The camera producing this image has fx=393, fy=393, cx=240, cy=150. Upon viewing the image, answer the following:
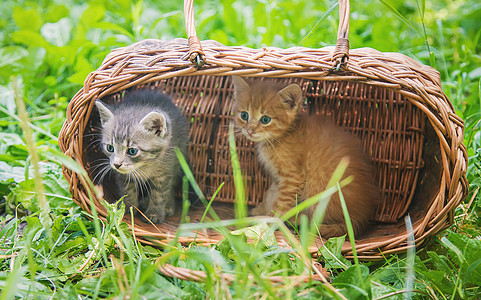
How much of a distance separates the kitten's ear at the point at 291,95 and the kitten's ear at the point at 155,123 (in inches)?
24.8

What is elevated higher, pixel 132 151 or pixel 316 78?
pixel 316 78

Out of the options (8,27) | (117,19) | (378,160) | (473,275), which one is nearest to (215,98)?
(378,160)

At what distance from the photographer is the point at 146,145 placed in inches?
81.4

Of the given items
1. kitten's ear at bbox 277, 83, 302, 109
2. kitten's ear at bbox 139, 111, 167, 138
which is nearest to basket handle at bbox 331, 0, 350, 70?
kitten's ear at bbox 277, 83, 302, 109

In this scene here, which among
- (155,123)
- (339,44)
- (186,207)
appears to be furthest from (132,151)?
(339,44)

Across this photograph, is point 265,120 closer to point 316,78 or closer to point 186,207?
point 316,78

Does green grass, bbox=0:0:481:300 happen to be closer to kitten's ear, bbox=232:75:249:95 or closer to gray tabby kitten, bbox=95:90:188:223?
gray tabby kitten, bbox=95:90:188:223

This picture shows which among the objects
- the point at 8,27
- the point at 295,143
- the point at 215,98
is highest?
the point at 8,27

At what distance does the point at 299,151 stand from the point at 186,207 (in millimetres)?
1047

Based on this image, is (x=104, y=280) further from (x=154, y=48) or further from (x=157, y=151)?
(x=154, y=48)

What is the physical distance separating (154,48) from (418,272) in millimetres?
1570

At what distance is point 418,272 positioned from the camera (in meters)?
1.54

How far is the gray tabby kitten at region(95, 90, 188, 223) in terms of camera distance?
6.61 feet

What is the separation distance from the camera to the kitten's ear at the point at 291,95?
6.75 feet
